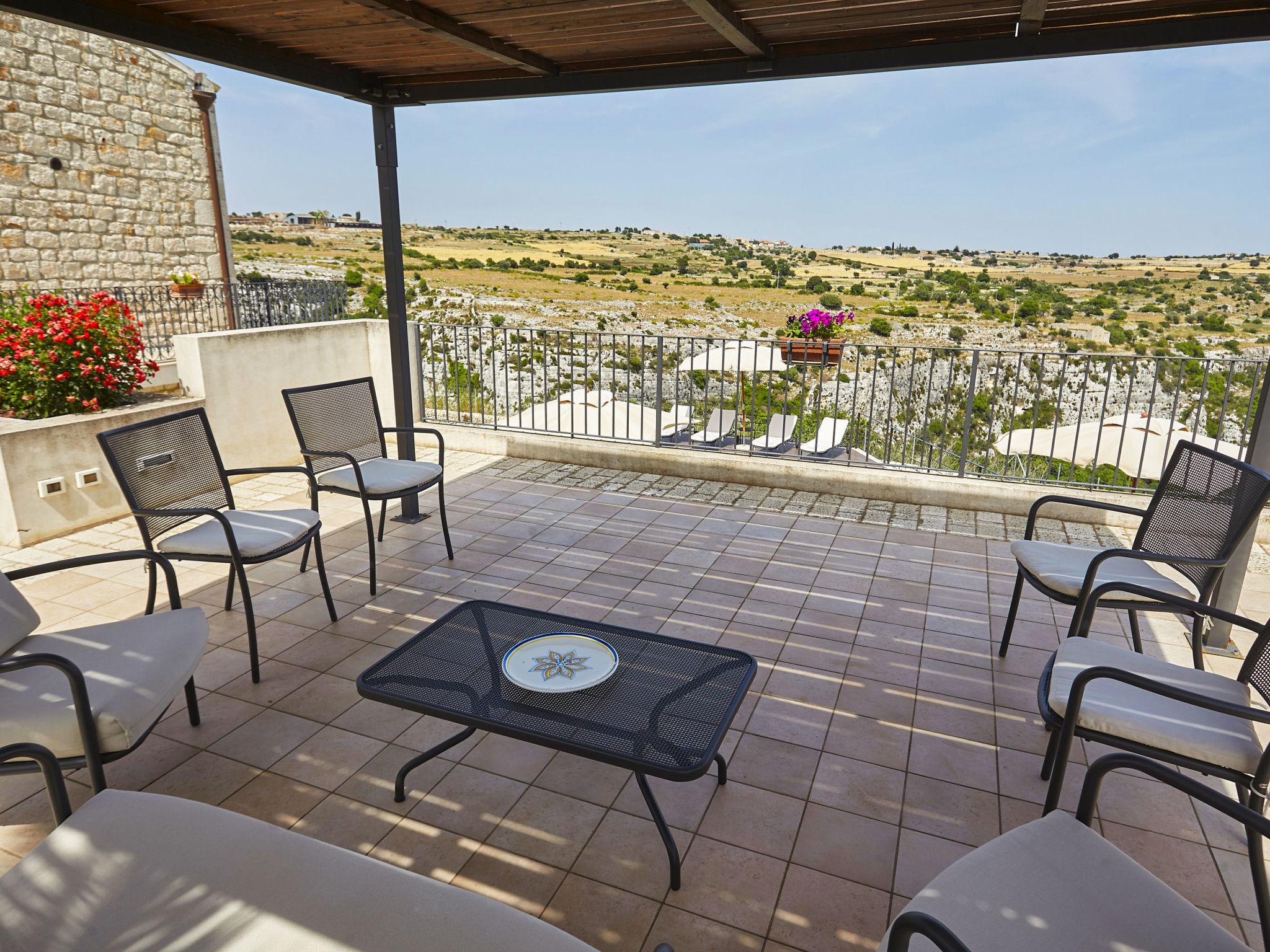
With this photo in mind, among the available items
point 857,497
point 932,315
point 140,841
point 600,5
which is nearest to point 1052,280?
point 932,315

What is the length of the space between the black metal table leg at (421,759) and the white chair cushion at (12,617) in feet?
3.67

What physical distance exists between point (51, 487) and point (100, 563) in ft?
7.63

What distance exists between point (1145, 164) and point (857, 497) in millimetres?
37093

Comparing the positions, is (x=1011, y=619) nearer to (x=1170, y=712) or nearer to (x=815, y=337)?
(x=1170, y=712)

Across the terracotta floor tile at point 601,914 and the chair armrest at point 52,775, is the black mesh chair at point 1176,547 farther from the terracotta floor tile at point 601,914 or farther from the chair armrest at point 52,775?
the chair armrest at point 52,775

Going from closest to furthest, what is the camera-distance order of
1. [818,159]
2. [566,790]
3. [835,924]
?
[835,924]
[566,790]
[818,159]

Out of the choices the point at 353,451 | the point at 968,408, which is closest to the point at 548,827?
the point at 353,451

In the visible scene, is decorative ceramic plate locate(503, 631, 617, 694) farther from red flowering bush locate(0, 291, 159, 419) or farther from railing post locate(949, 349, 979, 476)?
red flowering bush locate(0, 291, 159, 419)

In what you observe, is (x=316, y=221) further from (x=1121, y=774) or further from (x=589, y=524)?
(x=1121, y=774)

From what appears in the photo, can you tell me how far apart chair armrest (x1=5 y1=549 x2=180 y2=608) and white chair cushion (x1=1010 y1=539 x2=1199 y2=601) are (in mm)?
2997

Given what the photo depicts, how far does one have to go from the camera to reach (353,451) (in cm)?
400

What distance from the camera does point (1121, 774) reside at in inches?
92.7

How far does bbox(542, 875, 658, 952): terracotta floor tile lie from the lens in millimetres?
1740

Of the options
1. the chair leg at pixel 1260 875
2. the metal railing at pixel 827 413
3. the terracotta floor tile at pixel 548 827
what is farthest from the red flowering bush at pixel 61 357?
the chair leg at pixel 1260 875
